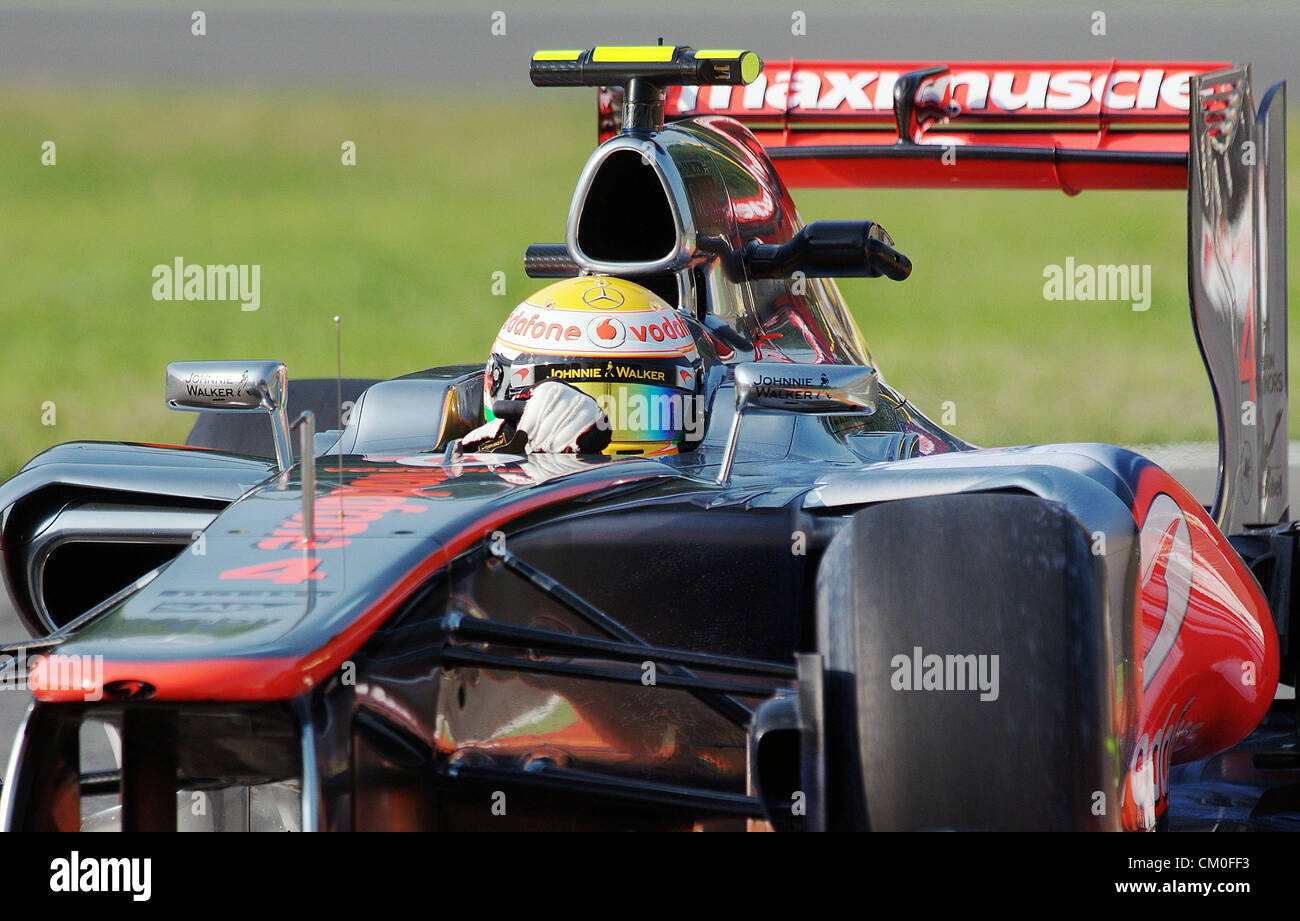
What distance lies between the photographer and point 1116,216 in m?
21.0

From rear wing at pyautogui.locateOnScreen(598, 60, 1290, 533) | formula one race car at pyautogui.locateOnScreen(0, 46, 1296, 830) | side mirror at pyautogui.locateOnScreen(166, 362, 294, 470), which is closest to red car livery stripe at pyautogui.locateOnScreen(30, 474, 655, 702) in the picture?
formula one race car at pyautogui.locateOnScreen(0, 46, 1296, 830)

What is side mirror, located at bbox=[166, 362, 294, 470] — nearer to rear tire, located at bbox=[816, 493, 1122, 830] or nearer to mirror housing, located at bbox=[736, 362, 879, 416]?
mirror housing, located at bbox=[736, 362, 879, 416]

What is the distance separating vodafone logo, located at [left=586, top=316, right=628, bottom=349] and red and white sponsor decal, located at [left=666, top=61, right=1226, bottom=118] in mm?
2937

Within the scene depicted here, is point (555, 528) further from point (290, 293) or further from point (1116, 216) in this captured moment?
point (1116, 216)

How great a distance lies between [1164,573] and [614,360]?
132cm

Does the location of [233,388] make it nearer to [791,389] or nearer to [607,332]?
[607,332]

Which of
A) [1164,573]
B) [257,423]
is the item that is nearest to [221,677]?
[1164,573]

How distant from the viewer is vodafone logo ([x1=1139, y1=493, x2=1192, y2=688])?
3453 millimetres

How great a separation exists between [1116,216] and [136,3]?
65.5 ft

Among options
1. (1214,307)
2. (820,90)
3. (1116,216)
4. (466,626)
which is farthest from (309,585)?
(1116,216)

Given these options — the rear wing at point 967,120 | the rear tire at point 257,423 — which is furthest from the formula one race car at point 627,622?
the rear wing at point 967,120

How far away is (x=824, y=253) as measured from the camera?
478cm

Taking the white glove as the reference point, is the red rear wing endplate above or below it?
above

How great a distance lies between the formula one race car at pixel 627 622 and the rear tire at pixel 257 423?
56.5 inches
